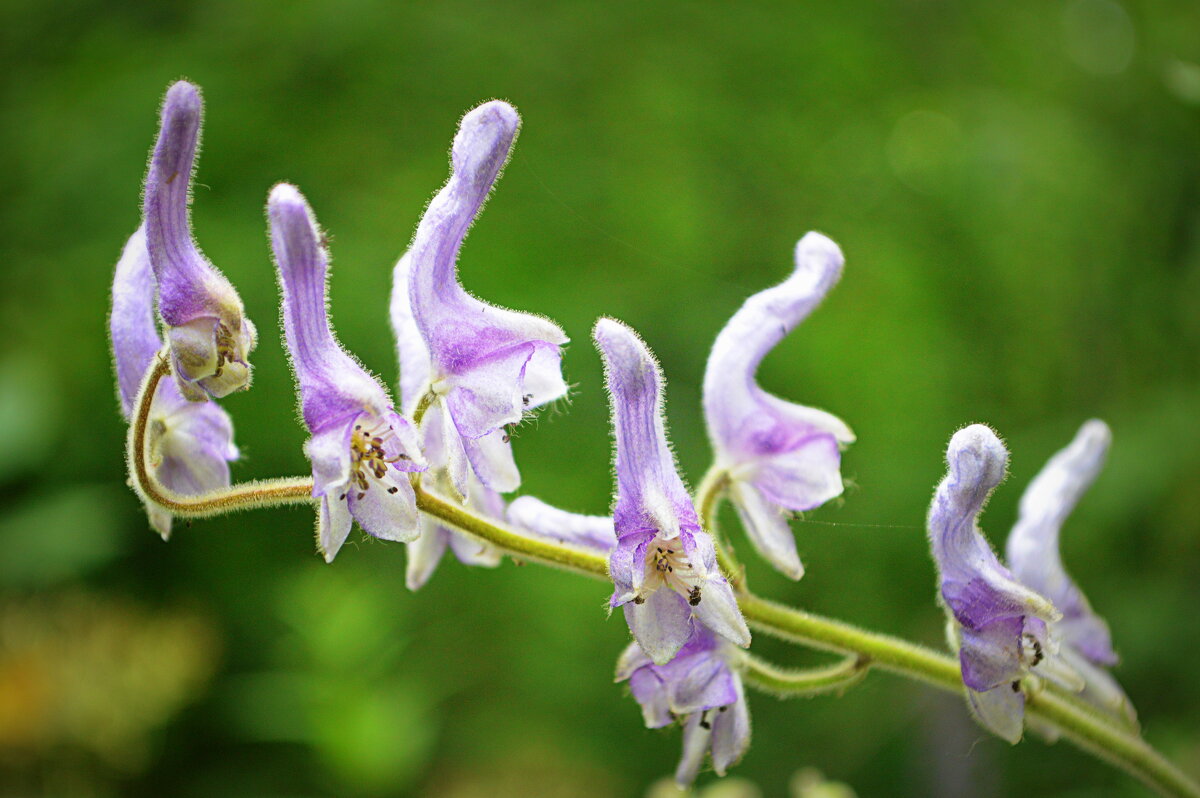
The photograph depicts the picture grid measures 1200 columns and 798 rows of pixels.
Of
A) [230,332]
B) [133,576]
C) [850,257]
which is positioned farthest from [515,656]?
[230,332]

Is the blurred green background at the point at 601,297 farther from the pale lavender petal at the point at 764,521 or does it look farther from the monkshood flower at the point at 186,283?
the monkshood flower at the point at 186,283

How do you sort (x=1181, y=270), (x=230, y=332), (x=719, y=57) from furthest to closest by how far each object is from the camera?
(x=719, y=57), (x=1181, y=270), (x=230, y=332)

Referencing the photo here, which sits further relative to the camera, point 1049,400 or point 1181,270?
point 1049,400

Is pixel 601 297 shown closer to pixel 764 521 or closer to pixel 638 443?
pixel 764 521

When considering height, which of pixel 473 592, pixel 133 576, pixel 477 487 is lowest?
pixel 133 576

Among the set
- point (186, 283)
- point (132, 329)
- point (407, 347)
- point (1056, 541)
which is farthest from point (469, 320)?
point (1056, 541)

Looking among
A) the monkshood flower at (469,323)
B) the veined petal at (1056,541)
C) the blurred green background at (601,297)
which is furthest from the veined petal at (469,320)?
the blurred green background at (601,297)

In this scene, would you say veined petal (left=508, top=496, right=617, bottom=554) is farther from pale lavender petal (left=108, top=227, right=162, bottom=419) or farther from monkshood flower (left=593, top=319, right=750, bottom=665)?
pale lavender petal (left=108, top=227, right=162, bottom=419)

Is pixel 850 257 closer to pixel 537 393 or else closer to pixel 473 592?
pixel 473 592
